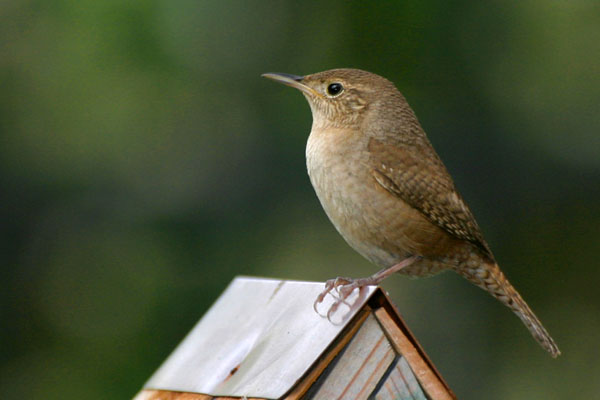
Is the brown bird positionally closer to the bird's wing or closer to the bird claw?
the bird's wing

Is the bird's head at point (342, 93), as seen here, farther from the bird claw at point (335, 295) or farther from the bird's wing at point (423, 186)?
the bird claw at point (335, 295)

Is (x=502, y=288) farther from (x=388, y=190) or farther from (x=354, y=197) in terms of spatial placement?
(x=354, y=197)

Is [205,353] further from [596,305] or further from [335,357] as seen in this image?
[596,305]

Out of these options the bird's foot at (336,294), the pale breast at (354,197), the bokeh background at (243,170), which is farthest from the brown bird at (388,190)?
the bokeh background at (243,170)

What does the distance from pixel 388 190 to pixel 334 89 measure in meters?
0.68

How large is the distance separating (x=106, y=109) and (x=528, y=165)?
100 inches

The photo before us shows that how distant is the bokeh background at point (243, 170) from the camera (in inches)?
211

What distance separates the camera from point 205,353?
9.50 feet

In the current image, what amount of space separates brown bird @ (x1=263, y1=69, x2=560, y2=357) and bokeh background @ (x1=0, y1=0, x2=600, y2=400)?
139 cm

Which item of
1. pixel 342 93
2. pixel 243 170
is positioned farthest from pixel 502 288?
pixel 243 170

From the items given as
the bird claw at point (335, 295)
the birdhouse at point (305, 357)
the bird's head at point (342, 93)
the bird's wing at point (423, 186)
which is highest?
the bird's head at point (342, 93)

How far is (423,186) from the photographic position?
12.0 feet

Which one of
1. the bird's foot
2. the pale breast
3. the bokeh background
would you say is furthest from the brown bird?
the bokeh background

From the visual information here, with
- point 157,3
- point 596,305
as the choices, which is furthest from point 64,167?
point 596,305
